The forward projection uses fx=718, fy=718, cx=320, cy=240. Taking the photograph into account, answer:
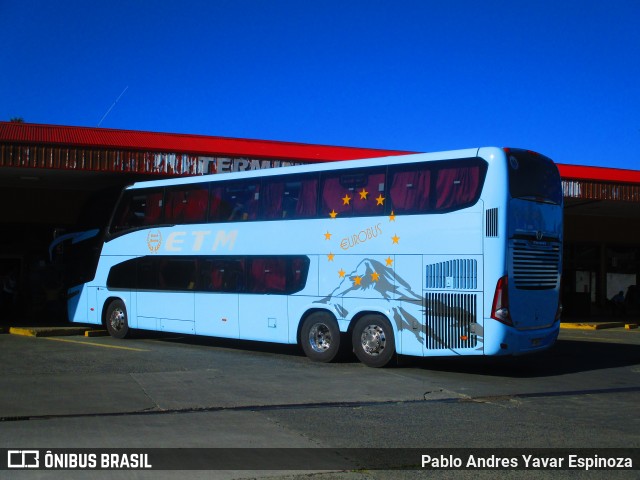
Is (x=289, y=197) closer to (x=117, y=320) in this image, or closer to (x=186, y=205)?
(x=186, y=205)

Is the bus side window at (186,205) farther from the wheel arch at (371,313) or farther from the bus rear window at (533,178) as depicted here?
the bus rear window at (533,178)

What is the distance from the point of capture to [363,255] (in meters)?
13.6

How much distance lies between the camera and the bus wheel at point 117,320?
1820 cm

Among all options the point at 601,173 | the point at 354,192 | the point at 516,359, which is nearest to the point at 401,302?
the point at 354,192

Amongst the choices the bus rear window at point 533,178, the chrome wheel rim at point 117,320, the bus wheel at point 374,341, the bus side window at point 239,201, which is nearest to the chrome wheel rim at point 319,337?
the bus wheel at point 374,341

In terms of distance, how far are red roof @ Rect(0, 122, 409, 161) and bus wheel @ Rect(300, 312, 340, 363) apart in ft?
23.6

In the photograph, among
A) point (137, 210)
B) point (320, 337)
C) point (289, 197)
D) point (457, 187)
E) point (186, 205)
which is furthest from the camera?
point (137, 210)

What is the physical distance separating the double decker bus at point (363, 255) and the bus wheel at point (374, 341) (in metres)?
0.02

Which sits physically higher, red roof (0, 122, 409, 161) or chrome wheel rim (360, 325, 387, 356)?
red roof (0, 122, 409, 161)

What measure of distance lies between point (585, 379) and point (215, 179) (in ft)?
28.4

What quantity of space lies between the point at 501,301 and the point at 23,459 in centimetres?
798

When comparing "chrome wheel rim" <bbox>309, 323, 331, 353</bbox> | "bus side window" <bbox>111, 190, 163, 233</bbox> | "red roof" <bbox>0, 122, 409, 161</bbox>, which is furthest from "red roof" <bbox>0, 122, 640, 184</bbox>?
"chrome wheel rim" <bbox>309, 323, 331, 353</bbox>

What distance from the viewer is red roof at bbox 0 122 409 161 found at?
20578 millimetres

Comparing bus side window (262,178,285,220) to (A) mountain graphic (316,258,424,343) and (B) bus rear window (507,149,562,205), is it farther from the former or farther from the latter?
(B) bus rear window (507,149,562,205)
